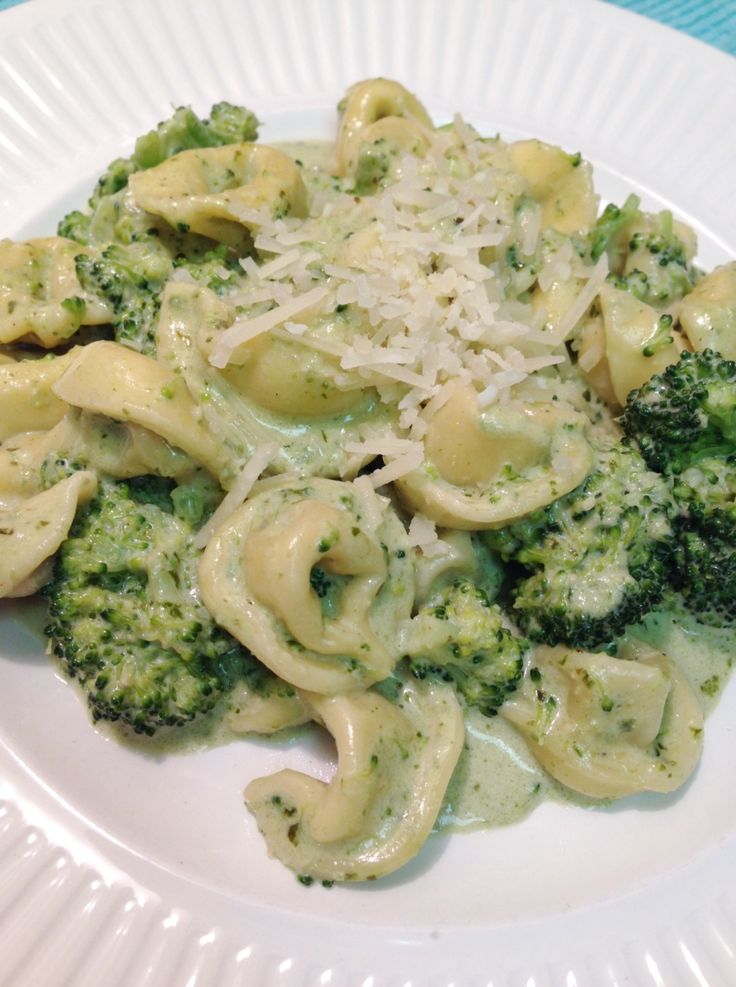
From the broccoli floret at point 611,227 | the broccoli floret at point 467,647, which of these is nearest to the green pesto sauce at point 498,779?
the broccoli floret at point 467,647

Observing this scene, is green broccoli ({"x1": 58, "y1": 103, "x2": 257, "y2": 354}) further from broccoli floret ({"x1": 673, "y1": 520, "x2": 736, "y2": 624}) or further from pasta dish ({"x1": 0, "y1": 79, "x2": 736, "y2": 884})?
broccoli floret ({"x1": 673, "y1": 520, "x2": 736, "y2": 624})

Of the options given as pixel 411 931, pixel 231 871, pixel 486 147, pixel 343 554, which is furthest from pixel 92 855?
pixel 486 147

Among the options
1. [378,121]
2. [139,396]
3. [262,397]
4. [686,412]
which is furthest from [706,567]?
[378,121]

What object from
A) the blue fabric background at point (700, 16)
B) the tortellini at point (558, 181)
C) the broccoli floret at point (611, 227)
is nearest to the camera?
the broccoli floret at point (611, 227)

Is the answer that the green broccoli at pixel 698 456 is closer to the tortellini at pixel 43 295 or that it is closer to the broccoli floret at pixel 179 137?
the tortellini at pixel 43 295

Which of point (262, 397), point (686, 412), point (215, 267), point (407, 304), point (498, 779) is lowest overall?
point (498, 779)

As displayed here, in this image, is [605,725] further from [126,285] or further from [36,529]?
[126,285]
